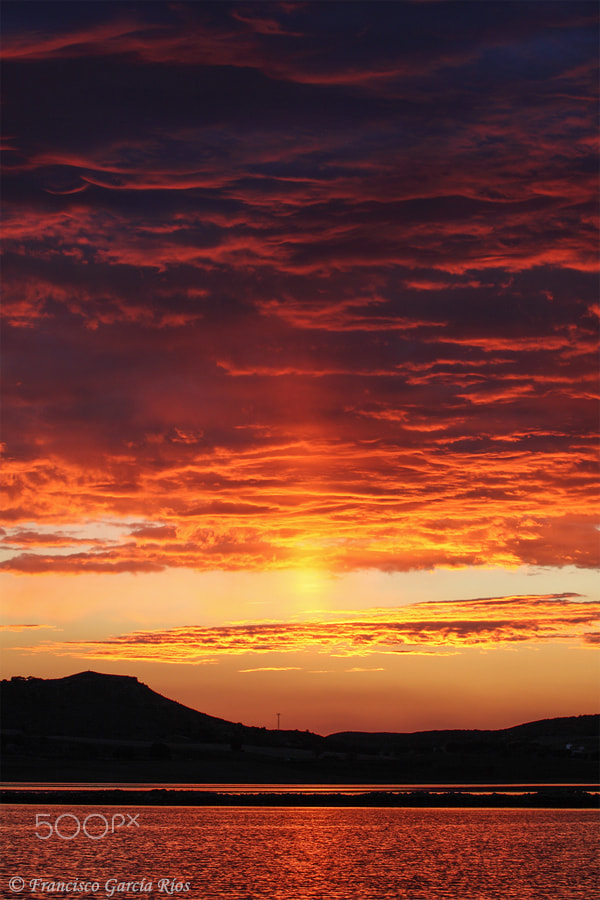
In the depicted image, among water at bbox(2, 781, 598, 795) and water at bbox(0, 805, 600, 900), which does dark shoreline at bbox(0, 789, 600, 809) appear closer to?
water at bbox(2, 781, 598, 795)

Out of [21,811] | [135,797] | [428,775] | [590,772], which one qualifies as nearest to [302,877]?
[21,811]

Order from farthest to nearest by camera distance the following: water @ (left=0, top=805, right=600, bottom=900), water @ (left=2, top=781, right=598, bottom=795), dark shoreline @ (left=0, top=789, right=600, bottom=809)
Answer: water @ (left=2, top=781, right=598, bottom=795) → dark shoreline @ (left=0, top=789, right=600, bottom=809) → water @ (left=0, top=805, right=600, bottom=900)

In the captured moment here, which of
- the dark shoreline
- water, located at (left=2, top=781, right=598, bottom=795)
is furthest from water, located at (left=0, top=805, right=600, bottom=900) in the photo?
water, located at (left=2, top=781, right=598, bottom=795)

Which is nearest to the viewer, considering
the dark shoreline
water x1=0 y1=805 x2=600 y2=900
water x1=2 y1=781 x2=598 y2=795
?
water x1=0 y1=805 x2=600 y2=900

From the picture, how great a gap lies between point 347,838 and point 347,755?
401ft

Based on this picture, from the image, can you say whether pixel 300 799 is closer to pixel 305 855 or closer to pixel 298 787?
pixel 298 787

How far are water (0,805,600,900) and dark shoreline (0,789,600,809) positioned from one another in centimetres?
873

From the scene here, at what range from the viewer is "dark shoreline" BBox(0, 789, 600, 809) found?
107 m

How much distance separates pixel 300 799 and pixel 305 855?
47.3 meters

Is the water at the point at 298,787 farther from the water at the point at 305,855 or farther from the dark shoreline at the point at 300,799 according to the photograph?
the water at the point at 305,855

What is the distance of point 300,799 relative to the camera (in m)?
116

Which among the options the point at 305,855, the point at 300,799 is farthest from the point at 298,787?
the point at 305,855

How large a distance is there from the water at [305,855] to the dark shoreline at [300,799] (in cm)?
873

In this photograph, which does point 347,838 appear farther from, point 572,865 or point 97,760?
point 97,760
